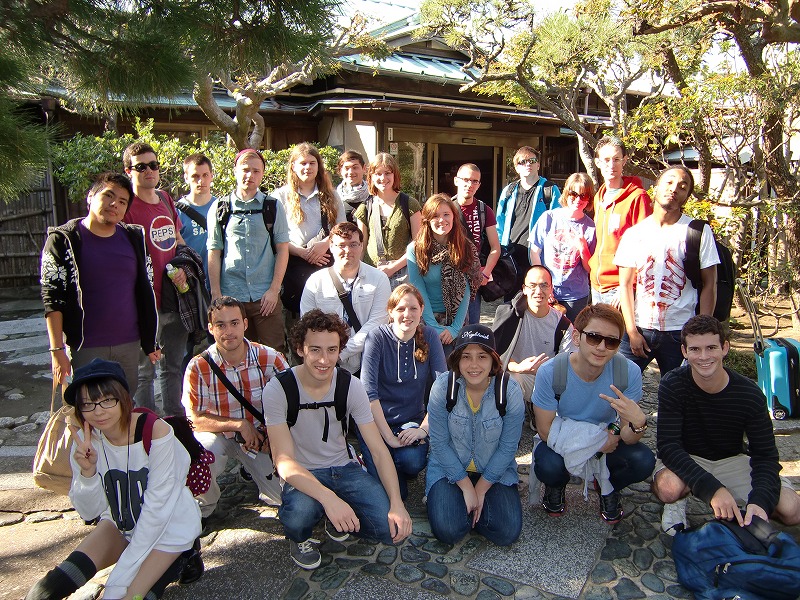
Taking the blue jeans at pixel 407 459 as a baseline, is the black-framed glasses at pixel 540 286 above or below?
above

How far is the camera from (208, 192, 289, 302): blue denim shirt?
4266 millimetres

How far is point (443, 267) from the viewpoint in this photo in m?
4.31

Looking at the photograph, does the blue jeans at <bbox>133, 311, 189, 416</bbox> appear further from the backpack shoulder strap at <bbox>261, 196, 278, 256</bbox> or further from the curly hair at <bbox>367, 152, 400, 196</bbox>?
the curly hair at <bbox>367, 152, 400, 196</bbox>

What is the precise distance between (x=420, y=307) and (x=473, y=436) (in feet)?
2.71

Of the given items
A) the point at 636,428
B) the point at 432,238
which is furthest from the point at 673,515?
the point at 432,238

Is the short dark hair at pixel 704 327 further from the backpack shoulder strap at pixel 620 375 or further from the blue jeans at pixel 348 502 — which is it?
the blue jeans at pixel 348 502

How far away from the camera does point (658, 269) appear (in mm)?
3760

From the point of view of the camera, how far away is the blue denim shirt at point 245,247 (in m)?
4.27

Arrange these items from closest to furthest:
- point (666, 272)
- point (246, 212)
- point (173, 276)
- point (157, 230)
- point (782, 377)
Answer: point (666, 272)
point (173, 276)
point (157, 230)
point (246, 212)
point (782, 377)

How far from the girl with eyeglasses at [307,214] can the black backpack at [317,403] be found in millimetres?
1603

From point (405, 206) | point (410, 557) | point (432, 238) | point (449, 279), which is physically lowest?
point (410, 557)

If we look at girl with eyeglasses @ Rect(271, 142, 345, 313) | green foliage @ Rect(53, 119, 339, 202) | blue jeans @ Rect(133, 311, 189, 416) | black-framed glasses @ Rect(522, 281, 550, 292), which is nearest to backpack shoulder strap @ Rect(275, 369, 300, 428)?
blue jeans @ Rect(133, 311, 189, 416)

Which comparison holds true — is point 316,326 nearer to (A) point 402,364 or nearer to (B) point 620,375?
(A) point 402,364

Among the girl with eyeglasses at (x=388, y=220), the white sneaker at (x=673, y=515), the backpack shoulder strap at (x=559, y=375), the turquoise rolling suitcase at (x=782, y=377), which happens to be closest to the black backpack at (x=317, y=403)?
the backpack shoulder strap at (x=559, y=375)
